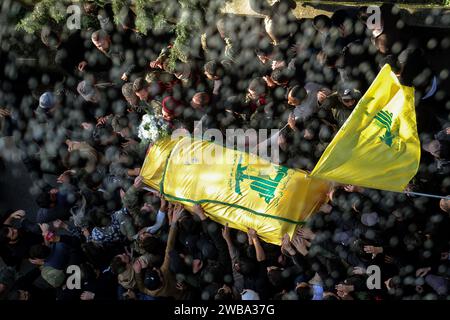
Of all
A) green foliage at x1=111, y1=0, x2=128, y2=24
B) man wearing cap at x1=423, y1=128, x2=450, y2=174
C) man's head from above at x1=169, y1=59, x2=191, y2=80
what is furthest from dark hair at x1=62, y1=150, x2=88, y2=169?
man wearing cap at x1=423, y1=128, x2=450, y2=174

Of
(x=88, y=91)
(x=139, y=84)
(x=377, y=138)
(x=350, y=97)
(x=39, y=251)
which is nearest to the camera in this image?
(x=377, y=138)

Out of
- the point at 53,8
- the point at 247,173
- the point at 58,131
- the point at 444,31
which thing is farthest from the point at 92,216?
the point at 444,31

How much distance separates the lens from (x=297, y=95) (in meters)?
6.27

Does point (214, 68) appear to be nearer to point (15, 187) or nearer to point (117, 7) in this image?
point (117, 7)

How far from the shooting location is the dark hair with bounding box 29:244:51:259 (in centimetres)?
680

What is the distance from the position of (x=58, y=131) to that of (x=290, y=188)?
2592 millimetres

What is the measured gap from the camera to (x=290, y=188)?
6133 mm

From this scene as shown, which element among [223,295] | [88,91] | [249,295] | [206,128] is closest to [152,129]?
[206,128]

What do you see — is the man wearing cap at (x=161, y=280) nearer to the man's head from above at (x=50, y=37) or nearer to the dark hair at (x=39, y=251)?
the dark hair at (x=39, y=251)

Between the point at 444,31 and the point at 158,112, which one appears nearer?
the point at 444,31

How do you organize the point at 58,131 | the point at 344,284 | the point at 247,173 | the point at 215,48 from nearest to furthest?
1. the point at 344,284
2. the point at 247,173
3. the point at 215,48
4. the point at 58,131

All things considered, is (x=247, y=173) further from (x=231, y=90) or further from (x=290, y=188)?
(x=231, y=90)

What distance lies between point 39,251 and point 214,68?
243cm

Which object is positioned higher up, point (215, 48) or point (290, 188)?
point (215, 48)
